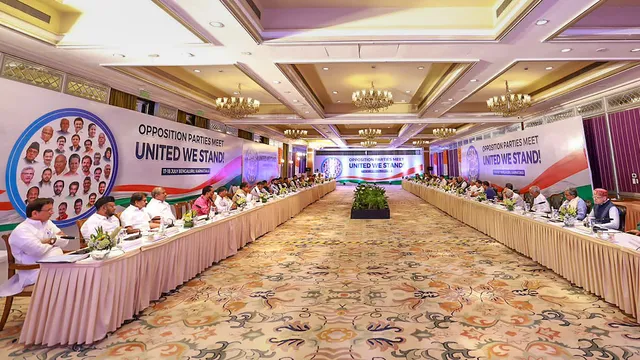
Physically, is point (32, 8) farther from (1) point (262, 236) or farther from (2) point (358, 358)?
(2) point (358, 358)

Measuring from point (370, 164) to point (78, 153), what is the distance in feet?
66.8

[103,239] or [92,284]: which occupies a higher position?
[103,239]

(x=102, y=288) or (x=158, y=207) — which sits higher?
(x=158, y=207)

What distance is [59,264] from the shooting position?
2174mm

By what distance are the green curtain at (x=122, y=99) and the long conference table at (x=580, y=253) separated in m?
7.73

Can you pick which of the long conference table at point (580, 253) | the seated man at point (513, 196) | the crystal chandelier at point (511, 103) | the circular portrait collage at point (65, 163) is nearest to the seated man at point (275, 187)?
the circular portrait collage at point (65, 163)

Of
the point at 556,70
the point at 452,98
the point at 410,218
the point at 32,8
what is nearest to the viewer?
the point at 32,8

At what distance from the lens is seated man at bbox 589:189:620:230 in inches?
140

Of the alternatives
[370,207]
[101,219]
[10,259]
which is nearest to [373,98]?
[370,207]

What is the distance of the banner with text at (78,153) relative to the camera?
3.72m

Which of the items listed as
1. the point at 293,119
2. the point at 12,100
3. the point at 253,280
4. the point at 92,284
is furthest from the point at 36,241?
the point at 293,119

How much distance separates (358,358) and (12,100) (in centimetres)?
532

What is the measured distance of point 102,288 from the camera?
2.22 metres

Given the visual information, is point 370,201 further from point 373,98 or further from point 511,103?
point 511,103
